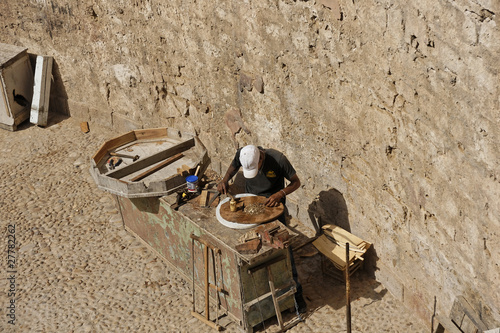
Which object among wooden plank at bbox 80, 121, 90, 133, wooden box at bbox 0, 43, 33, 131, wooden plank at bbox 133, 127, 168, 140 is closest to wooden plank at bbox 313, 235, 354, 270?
wooden plank at bbox 133, 127, 168, 140

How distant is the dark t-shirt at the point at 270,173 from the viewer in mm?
6945

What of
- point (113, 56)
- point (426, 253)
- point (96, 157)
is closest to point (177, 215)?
point (96, 157)

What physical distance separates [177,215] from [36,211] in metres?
3.22

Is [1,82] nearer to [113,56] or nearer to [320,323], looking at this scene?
[113,56]

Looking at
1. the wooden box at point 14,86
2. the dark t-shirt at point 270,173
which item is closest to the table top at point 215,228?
the dark t-shirt at point 270,173

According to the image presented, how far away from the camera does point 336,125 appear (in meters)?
7.09

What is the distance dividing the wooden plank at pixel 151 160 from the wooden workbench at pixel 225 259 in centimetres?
51

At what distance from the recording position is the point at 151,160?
796 centimetres

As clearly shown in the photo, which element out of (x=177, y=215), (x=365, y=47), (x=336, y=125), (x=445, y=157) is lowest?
(x=177, y=215)

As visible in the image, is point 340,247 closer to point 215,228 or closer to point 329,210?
point 329,210

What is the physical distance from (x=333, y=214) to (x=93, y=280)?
3246 mm

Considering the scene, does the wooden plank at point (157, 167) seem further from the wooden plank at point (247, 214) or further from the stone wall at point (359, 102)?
the wooden plank at point (247, 214)

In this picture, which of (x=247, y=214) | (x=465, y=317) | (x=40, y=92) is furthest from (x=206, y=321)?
(x=40, y=92)

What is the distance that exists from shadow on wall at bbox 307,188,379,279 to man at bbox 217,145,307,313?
0.85 m
